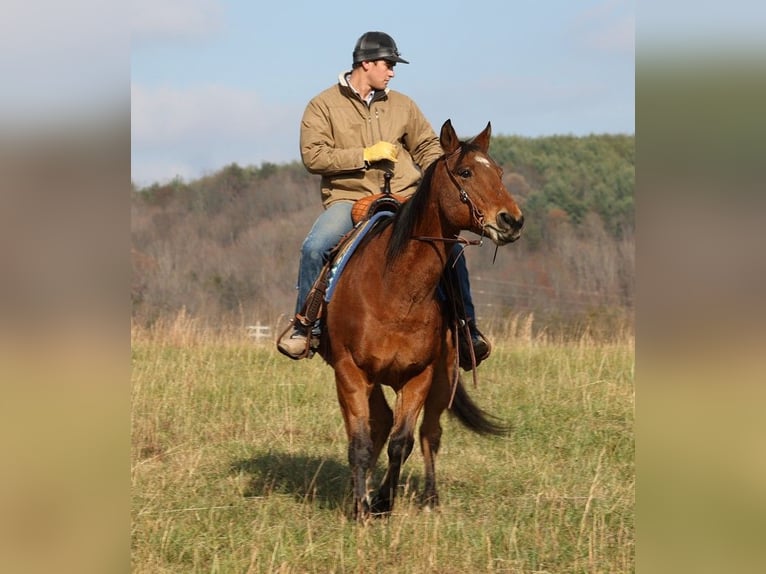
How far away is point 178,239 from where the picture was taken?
4697 centimetres

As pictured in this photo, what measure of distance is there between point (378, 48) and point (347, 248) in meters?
1.49

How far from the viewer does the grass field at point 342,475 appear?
594cm

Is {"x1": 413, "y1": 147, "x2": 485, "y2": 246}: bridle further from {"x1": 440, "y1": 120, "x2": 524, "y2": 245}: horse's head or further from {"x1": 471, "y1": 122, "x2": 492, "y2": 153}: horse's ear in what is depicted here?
{"x1": 471, "y1": 122, "x2": 492, "y2": 153}: horse's ear

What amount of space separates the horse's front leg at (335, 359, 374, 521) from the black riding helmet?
223 centimetres

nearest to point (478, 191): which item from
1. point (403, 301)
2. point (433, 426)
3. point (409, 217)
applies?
point (409, 217)

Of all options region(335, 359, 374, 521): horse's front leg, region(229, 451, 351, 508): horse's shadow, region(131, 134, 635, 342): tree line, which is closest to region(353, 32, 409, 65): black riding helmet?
region(335, 359, 374, 521): horse's front leg

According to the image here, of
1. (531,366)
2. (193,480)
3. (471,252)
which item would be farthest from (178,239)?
(193,480)

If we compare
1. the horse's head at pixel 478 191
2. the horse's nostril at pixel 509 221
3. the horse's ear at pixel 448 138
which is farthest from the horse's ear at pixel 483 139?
the horse's nostril at pixel 509 221

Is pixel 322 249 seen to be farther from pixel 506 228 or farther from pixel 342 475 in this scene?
pixel 342 475

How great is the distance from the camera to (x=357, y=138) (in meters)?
7.52

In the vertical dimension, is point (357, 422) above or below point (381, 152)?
below

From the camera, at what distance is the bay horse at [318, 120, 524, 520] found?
6293mm

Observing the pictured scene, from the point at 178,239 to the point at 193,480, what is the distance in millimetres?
40042
